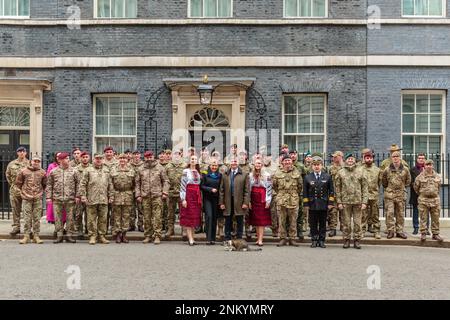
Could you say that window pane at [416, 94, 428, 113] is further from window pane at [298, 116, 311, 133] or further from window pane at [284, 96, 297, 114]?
window pane at [284, 96, 297, 114]

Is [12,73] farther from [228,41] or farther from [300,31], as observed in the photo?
[300,31]

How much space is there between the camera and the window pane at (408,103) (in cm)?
1875

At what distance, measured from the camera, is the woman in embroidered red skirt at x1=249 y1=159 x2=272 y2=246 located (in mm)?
14055

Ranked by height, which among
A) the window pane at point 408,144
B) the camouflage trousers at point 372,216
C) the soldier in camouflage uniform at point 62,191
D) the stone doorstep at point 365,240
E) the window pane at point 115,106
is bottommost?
the stone doorstep at point 365,240

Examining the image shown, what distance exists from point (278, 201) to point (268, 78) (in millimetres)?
5632

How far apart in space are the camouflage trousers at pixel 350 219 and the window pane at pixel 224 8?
7684 mm

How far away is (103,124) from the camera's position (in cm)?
1925

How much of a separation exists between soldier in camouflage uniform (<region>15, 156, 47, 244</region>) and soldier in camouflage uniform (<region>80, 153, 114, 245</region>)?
3.18ft

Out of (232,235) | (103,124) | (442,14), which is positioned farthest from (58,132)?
(442,14)

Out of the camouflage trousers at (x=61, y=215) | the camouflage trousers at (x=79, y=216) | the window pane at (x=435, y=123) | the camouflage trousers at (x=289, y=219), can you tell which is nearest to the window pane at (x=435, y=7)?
the window pane at (x=435, y=123)

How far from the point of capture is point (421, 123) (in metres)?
18.8

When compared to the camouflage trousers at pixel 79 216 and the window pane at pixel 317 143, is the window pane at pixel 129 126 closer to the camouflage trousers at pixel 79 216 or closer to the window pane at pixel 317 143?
the camouflage trousers at pixel 79 216

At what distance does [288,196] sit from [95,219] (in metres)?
4.16

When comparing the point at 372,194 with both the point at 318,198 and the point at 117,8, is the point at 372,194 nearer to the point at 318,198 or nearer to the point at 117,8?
the point at 318,198
